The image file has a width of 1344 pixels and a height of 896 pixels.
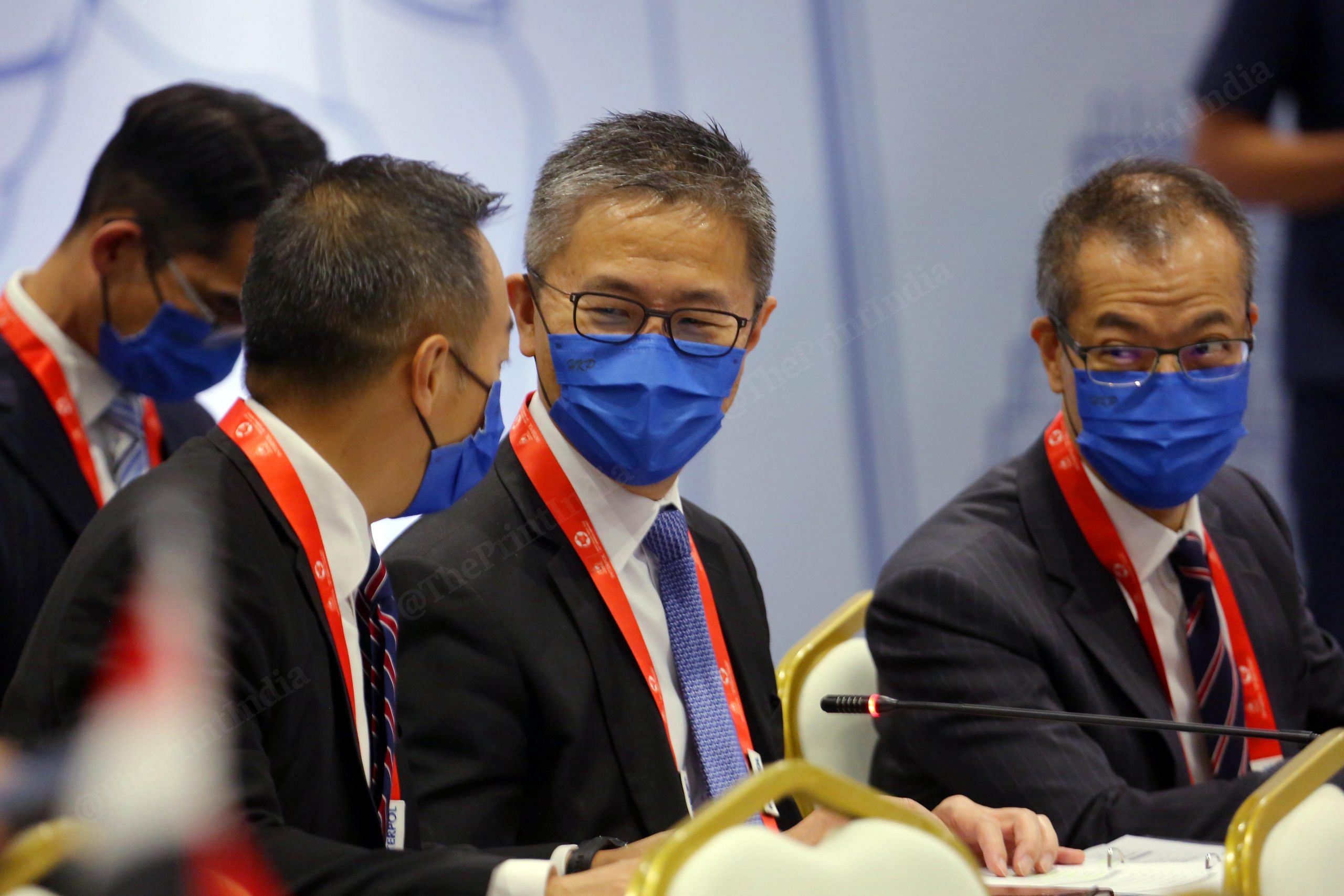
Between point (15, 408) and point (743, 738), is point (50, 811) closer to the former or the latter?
point (743, 738)

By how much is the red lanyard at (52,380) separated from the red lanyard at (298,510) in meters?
1.16

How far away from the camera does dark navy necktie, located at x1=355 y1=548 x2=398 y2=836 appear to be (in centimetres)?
177

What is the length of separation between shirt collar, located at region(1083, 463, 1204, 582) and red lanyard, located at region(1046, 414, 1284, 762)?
1.2 inches

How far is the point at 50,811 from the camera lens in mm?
1347

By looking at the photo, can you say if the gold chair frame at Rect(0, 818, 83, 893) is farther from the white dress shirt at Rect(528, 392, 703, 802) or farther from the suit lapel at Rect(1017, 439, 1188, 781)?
the suit lapel at Rect(1017, 439, 1188, 781)

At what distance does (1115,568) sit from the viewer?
2.46 metres

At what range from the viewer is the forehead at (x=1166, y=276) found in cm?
248

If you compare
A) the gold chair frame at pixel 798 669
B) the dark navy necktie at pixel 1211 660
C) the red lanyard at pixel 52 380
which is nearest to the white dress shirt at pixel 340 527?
the gold chair frame at pixel 798 669

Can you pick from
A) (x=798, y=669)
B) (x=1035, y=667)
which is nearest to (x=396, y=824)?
(x=798, y=669)

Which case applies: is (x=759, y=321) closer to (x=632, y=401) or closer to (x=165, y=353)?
(x=632, y=401)

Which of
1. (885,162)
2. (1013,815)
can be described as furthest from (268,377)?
(885,162)

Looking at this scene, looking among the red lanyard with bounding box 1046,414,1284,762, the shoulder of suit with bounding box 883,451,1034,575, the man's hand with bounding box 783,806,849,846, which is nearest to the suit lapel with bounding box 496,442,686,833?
the man's hand with bounding box 783,806,849,846

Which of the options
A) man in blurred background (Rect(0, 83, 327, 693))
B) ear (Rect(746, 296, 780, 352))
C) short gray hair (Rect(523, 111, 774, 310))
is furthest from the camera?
man in blurred background (Rect(0, 83, 327, 693))

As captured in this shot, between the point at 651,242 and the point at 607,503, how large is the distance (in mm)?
396
